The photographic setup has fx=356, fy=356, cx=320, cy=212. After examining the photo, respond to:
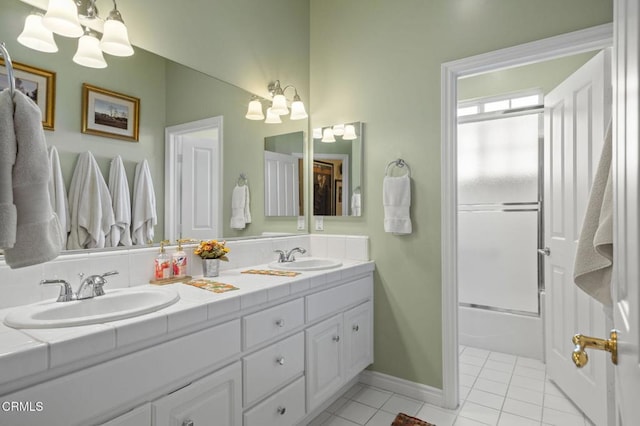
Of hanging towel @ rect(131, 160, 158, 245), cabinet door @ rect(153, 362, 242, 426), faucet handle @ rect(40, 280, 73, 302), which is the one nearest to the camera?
cabinet door @ rect(153, 362, 242, 426)

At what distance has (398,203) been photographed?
227cm

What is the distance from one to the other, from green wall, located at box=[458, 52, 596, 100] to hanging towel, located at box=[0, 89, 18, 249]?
11.1ft

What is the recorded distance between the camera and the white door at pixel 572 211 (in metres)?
1.91

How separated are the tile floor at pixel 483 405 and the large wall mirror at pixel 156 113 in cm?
122

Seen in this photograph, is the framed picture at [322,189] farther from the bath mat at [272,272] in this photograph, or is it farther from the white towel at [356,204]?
the bath mat at [272,272]

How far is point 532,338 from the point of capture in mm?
2918

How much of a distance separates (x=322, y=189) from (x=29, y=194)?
1972mm

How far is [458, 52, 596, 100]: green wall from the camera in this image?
289 cm

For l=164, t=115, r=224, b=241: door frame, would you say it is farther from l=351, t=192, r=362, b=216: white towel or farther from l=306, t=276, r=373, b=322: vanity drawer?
l=351, t=192, r=362, b=216: white towel

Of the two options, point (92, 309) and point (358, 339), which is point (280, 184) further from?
point (92, 309)

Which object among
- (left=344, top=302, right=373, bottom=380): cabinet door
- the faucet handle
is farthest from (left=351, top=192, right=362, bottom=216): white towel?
the faucet handle

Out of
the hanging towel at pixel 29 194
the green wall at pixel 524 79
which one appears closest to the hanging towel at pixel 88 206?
the hanging towel at pixel 29 194

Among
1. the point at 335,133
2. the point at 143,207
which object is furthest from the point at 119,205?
the point at 335,133

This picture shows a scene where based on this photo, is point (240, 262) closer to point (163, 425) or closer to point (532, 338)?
point (163, 425)
